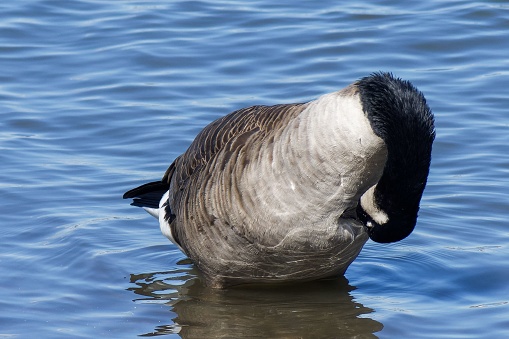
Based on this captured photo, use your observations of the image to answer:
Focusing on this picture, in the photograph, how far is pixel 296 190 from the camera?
6.69 metres

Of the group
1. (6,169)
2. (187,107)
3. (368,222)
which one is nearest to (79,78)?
(187,107)

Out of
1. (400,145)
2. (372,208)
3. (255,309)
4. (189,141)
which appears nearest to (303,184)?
(372,208)

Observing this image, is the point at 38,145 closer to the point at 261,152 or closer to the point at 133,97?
the point at 133,97

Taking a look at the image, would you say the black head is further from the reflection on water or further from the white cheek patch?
the reflection on water

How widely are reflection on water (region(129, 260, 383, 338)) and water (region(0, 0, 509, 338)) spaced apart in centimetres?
2

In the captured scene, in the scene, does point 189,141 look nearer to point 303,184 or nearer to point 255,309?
point 255,309

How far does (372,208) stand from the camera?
20.4ft

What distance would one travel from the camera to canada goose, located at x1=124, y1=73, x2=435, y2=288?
6.02 meters

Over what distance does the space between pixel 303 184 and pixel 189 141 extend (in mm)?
3888

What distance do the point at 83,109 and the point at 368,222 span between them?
5.52 metres

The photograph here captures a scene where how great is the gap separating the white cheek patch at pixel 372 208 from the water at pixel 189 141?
103cm

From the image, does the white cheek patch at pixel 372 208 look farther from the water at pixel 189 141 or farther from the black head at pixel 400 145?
the water at pixel 189 141

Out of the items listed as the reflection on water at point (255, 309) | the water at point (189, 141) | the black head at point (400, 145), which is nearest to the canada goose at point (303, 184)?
the black head at point (400, 145)

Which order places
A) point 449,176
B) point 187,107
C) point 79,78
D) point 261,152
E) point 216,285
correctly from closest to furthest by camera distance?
point 261,152 < point 216,285 < point 449,176 < point 187,107 < point 79,78
